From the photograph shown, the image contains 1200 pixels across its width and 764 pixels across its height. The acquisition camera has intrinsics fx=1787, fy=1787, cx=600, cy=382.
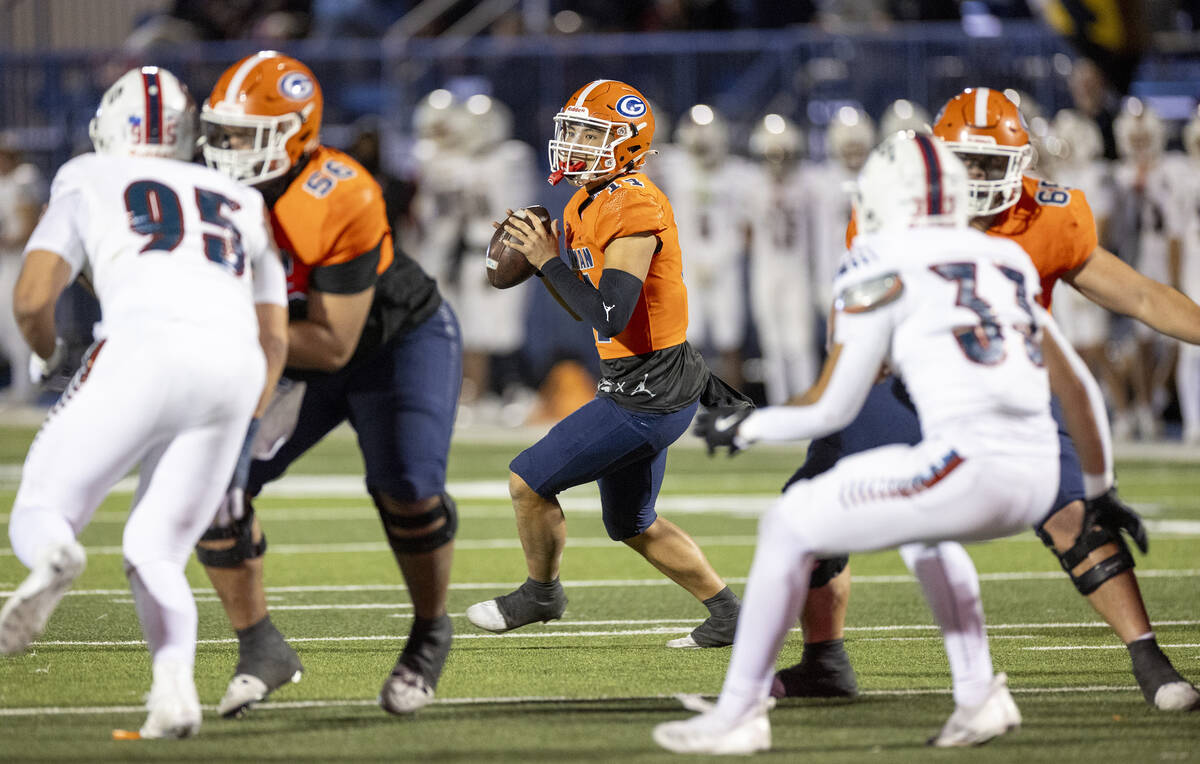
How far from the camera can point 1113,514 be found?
494cm

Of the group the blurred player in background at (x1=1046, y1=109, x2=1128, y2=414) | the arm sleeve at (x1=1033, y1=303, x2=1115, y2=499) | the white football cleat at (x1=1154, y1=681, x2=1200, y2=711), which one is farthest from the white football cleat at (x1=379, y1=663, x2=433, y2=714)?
the blurred player in background at (x1=1046, y1=109, x2=1128, y2=414)

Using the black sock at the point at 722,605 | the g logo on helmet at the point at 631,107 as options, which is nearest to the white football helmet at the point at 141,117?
the g logo on helmet at the point at 631,107

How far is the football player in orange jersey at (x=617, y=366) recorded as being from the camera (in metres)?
5.39

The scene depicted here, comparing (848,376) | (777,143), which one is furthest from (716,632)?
(777,143)

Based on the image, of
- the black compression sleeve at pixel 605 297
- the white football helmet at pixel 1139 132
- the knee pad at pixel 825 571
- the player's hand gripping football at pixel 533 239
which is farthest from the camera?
the white football helmet at pixel 1139 132

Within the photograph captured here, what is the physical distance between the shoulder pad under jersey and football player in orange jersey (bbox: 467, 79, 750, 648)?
1.24 m

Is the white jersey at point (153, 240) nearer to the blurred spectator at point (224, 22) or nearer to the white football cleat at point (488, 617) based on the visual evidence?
the white football cleat at point (488, 617)

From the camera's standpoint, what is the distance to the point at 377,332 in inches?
197

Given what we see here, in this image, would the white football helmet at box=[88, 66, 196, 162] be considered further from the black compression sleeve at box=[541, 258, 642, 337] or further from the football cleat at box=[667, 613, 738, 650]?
the football cleat at box=[667, 613, 738, 650]

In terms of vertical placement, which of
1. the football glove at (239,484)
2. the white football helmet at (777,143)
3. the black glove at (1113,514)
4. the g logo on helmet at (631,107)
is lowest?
the white football helmet at (777,143)

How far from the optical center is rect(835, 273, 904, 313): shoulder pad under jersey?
13.4 feet

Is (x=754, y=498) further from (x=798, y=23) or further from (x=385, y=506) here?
(x=798, y=23)

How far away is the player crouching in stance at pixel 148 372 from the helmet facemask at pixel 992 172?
1.99 m

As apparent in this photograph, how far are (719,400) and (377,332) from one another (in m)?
1.33
